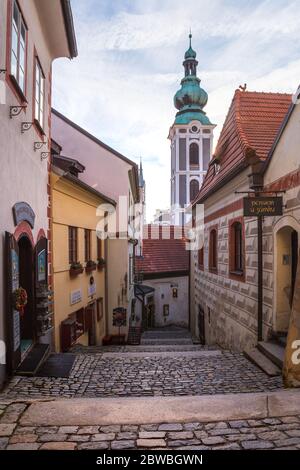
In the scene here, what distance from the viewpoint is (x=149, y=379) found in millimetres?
6887

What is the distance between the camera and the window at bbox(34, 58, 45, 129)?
805 cm

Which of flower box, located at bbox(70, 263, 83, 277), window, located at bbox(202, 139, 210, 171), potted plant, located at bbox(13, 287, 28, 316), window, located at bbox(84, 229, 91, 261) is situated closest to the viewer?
potted plant, located at bbox(13, 287, 28, 316)

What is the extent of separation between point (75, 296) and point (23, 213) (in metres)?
5.46

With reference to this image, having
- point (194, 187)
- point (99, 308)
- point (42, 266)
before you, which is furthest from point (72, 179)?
point (194, 187)

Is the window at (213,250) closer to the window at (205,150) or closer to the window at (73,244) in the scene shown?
the window at (73,244)

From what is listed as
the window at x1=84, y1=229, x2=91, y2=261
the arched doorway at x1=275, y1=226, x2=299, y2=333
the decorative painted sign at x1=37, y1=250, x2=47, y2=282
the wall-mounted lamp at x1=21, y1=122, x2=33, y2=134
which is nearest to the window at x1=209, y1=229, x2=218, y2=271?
the window at x1=84, y1=229, x2=91, y2=261

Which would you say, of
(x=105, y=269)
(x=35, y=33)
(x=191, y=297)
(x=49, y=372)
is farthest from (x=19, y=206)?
(x=191, y=297)

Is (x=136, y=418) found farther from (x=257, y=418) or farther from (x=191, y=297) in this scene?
(x=191, y=297)

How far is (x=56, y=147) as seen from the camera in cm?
1298

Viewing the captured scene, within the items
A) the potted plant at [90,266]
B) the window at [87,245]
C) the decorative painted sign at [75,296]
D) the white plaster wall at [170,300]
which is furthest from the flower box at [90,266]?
the white plaster wall at [170,300]

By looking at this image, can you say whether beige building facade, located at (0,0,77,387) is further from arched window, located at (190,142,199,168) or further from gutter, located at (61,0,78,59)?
arched window, located at (190,142,199,168)

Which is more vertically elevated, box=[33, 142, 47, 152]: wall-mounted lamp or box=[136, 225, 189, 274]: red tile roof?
box=[33, 142, 47, 152]: wall-mounted lamp

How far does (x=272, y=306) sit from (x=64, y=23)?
25.1 feet

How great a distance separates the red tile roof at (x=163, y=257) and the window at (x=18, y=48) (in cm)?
2011
